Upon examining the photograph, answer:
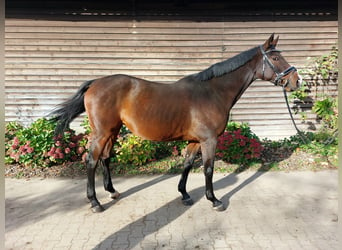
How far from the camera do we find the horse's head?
3129 mm

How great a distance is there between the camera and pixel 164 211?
10.8 feet

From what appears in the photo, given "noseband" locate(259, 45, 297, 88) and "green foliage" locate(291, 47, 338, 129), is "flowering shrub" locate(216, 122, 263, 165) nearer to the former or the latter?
"noseband" locate(259, 45, 297, 88)

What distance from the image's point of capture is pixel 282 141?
20.0ft

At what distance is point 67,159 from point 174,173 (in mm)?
2079

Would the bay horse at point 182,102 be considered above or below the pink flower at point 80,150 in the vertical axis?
above

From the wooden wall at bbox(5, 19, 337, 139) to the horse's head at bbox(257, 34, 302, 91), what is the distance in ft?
10.2

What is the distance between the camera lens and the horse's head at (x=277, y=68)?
3129mm

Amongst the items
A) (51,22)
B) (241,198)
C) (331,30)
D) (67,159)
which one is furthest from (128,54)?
(331,30)

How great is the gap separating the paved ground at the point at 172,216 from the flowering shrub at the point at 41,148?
472 millimetres

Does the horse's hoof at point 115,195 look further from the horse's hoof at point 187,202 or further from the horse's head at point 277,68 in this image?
the horse's head at point 277,68

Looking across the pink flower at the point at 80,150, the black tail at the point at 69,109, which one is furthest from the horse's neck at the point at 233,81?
the pink flower at the point at 80,150

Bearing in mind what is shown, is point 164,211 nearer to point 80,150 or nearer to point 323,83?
point 80,150

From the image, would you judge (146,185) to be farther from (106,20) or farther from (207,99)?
(106,20)

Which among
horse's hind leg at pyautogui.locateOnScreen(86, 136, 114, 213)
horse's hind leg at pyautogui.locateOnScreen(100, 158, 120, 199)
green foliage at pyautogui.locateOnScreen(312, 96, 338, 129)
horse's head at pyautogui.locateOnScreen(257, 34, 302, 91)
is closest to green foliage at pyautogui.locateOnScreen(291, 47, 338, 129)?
green foliage at pyautogui.locateOnScreen(312, 96, 338, 129)
